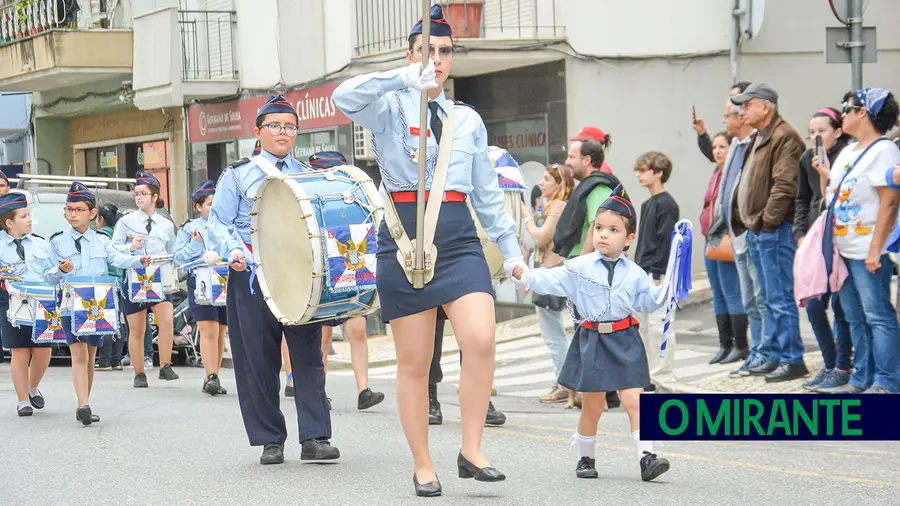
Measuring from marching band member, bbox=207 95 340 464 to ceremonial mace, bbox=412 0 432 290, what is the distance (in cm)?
150

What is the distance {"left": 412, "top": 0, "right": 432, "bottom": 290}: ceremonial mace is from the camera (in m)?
6.36

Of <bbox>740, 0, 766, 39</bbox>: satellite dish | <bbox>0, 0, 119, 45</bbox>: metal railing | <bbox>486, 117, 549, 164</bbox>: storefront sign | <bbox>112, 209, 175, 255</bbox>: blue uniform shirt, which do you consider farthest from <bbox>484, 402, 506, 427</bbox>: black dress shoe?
<bbox>0, 0, 119, 45</bbox>: metal railing

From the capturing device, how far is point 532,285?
7.07 meters

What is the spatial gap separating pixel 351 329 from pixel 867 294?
372 centimetres

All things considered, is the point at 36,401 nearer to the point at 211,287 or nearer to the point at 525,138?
the point at 211,287

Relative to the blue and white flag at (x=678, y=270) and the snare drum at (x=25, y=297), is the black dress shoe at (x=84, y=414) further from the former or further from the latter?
the blue and white flag at (x=678, y=270)

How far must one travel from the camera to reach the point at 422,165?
6480 millimetres

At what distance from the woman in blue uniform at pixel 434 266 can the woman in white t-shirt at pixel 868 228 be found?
401 cm

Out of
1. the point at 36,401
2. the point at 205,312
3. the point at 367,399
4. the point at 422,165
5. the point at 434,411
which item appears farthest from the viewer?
the point at 205,312

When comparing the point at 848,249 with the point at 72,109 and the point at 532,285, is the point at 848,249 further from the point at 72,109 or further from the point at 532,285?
the point at 72,109

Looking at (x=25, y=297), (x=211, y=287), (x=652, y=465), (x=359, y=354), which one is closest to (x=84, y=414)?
(x=25, y=297)

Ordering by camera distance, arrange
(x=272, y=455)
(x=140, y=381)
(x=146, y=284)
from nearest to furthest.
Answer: (x=272, y=455) → (x=140, y=381) → (x=146, y=284)

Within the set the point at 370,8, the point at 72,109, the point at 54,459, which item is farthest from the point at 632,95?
the point at 72,109

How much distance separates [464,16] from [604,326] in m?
11.3
